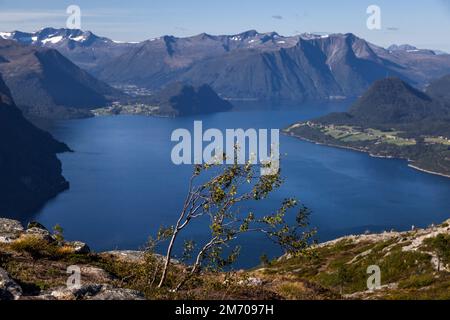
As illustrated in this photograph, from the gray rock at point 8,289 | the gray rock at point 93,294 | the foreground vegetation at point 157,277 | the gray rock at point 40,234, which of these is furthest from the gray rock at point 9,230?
the gray rock at point 93,294

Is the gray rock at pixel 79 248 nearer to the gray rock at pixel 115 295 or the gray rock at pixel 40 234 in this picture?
the gray rock at pixel 40 234

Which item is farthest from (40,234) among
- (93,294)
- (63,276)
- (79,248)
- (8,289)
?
(93,294)

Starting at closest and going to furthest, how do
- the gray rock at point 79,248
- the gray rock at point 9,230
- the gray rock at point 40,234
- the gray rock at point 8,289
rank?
1. the gray rock at point 8,289
2. the gray rock at point 9,230
3. the gray rock at point 79,248
4. the gray rock at point 40,234

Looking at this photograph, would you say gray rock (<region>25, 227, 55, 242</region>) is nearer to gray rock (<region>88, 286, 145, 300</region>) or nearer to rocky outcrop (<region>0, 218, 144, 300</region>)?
rocky outcrop (<region>0, 218, 144, 300</region>)

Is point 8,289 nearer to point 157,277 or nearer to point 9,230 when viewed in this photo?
point 157,277
